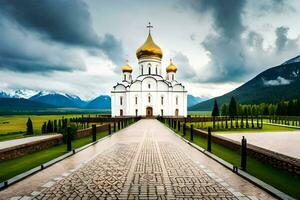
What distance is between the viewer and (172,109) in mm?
60844

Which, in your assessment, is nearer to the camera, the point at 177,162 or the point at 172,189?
the point at 172,189

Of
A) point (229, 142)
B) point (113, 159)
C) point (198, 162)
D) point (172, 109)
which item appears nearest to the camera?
point (198, 162)

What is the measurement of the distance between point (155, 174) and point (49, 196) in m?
2.93

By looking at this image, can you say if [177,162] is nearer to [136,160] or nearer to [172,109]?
[136,160]

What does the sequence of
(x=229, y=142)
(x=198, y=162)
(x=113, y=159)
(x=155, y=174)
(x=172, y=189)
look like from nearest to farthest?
(x=172, y=189), (x=155, y=174), (x=198, y=162), (x=113, y=159), (x=229, y=142)

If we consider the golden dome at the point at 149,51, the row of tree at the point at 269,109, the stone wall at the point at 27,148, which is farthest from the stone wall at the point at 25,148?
the golden dome at the point at 149,51

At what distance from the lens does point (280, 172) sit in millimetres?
8141

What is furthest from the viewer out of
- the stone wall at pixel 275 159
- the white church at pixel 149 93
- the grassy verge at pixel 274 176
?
the white church at pixel 149 93

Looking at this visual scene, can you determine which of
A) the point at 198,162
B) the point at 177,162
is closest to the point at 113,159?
the point at 177,162

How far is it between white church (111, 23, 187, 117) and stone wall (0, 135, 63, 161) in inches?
1766

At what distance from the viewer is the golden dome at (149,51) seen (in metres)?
61.4

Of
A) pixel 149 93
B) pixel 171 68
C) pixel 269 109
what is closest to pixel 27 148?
pixel 149 93

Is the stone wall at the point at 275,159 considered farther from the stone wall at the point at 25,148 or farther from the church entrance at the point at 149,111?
the church entrance at the point at 149,111

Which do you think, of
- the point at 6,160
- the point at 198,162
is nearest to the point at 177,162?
the point at 198,162
